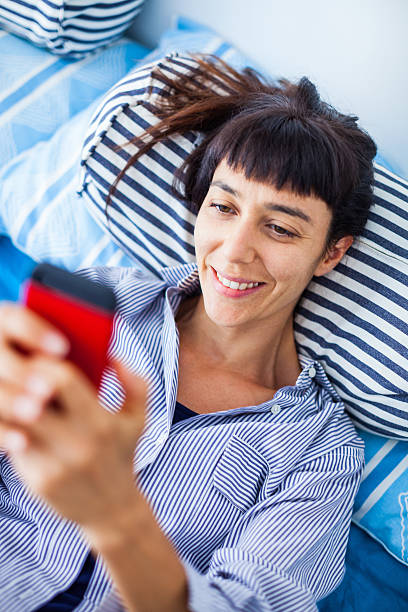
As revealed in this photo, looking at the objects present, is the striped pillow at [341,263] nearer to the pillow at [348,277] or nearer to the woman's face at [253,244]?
the pillow at [348,277]

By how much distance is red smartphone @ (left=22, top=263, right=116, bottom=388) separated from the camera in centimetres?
45

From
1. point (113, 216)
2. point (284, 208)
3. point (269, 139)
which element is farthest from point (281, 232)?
point (113, 216)

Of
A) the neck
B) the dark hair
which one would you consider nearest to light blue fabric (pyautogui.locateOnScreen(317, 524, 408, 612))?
the neck

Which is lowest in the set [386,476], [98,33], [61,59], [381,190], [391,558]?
[391,558]

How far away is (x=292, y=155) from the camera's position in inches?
37.3

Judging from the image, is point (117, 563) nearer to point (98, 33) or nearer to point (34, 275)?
point (34, 275)

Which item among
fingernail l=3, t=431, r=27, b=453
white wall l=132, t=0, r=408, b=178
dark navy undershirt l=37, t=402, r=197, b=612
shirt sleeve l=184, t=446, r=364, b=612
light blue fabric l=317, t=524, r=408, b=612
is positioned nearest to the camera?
fingernail l=3, t=431, r=27, b=453

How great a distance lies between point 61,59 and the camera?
1542 millimetres

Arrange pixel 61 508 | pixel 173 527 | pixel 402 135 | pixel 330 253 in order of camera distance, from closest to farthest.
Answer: pixel 61 508 < pixel 173 527 < pixel 330 253 < pixel 402 135

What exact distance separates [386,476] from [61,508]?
38.1 inches

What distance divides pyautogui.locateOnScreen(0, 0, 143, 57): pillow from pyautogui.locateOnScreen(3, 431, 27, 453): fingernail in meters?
1.29

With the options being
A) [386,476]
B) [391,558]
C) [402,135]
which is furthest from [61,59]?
[391,558]

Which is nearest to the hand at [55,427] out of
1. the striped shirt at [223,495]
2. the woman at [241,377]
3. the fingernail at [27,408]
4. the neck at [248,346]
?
the fingernail at [27,408]

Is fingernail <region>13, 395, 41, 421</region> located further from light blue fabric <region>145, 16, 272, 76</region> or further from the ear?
light blue fabric <region>145, 16, 272, 76</region>
